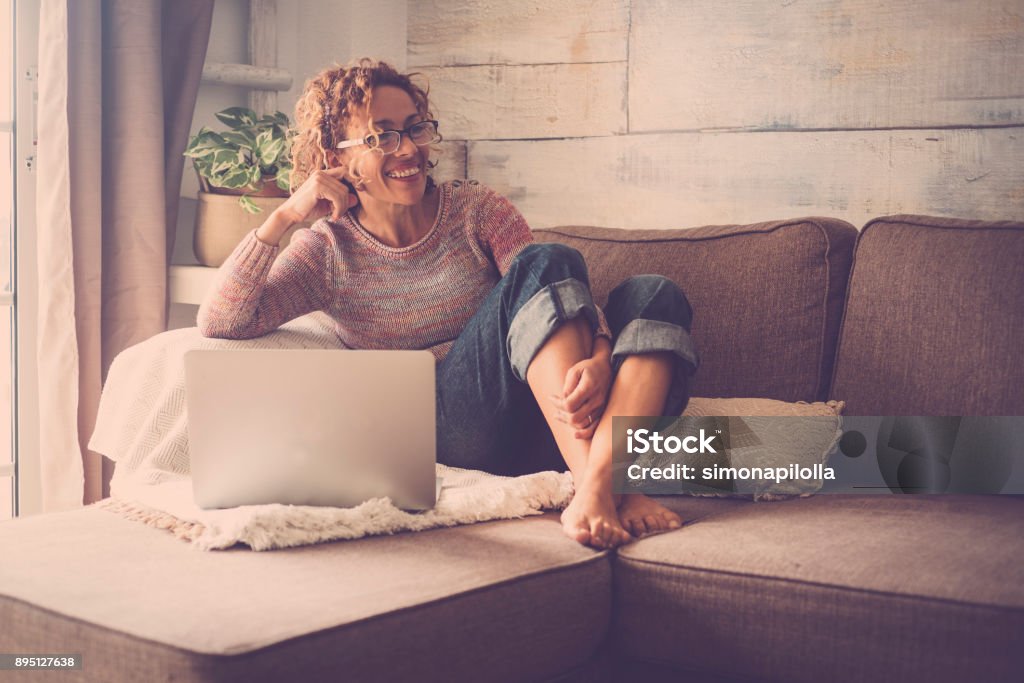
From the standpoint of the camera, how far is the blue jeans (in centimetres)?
166

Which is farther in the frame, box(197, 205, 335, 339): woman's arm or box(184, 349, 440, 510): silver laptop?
box(197, 205, 335, 339): woman's arm

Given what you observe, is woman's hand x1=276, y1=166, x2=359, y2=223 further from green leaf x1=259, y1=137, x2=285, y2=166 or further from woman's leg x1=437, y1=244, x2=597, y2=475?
green leaf x1=259, y1=137, x2=285, y2=166

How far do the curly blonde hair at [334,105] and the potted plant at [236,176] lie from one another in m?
→ 0.36

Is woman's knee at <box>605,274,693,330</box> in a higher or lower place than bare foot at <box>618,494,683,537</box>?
higher

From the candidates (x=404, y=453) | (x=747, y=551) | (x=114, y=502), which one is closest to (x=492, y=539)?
(x=404, y=453)

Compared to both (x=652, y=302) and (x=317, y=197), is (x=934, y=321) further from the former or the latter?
(x=317, y=197)

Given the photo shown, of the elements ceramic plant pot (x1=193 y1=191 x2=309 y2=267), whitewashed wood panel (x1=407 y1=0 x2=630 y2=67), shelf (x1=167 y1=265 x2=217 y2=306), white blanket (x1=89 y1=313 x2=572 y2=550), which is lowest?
white blanket (x1=89 y1=313 x2=572 y2=550)

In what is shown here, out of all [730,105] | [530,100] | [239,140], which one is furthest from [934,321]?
[239,140]

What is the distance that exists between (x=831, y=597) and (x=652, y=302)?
55 centimetres

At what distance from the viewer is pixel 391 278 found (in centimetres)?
204

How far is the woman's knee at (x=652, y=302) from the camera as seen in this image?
1.68 metres

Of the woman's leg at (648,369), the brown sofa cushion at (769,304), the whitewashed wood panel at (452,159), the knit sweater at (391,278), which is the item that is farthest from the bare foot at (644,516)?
the whitewashed wood panel at (452,159)

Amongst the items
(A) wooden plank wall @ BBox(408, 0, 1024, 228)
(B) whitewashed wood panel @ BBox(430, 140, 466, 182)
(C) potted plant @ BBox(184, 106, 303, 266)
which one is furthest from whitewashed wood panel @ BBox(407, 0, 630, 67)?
(C) potted plant @ BBox(184, 106, 303, 266)

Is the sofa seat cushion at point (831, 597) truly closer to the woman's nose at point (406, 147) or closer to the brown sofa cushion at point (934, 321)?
the brown sofa cushion at point (934, 321)
